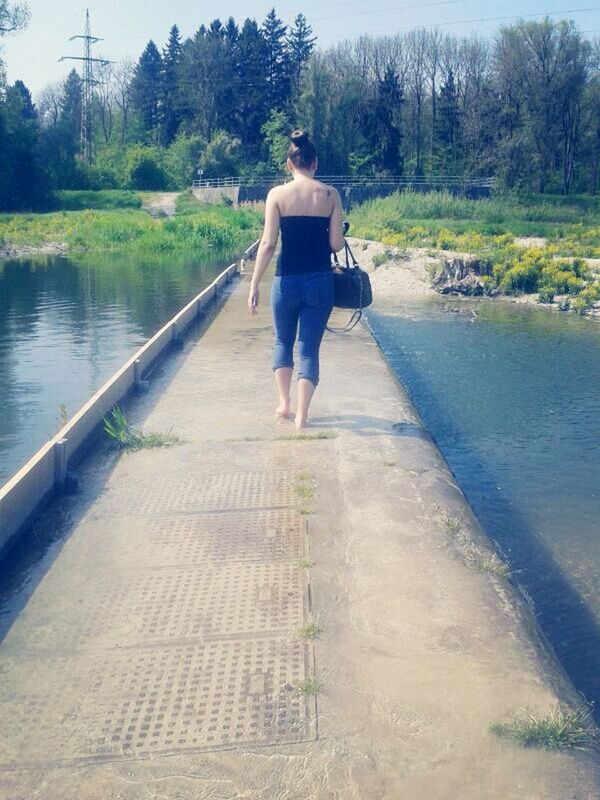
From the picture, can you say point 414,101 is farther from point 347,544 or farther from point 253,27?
point 347,544

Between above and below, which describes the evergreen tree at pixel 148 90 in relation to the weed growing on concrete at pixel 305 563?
above

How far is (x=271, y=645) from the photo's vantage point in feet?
11.0

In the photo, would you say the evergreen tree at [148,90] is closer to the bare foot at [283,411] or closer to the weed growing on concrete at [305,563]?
the bare foot at [283,411]

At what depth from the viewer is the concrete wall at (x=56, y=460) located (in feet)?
14.4

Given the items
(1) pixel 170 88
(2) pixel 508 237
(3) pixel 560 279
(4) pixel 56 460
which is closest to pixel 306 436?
(4) pixel 56 460

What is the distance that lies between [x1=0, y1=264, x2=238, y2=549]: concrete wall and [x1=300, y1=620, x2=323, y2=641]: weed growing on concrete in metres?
1.68

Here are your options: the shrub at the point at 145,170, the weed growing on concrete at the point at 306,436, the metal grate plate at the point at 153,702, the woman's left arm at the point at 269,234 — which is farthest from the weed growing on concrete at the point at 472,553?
the shrub at the point at 145,170

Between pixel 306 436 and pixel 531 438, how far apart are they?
8.88 ft

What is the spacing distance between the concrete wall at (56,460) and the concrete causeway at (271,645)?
176 millimetres

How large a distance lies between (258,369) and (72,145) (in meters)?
66.8

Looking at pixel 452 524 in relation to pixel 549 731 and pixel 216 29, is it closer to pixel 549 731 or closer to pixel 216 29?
pixel 549 731

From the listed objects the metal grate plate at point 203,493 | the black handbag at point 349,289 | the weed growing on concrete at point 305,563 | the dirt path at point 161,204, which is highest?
the dirt path at point 161,204

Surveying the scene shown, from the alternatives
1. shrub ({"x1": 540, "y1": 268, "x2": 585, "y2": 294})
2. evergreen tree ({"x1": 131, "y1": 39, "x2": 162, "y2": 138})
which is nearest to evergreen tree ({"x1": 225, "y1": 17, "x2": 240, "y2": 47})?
evergreen tree ({"x1": 131, "y1": 39, "x2": 162, "y2": 138})

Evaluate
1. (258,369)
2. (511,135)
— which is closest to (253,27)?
(511,135)
